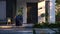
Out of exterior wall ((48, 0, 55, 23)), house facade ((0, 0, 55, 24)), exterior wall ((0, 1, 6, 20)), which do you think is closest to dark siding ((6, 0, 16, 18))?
house facade ((0, 0, 55, 24))

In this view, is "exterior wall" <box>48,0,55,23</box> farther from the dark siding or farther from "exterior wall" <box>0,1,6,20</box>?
"exterior wall" <box>0,1,6,20</box>

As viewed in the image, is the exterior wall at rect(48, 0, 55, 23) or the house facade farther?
the house facade

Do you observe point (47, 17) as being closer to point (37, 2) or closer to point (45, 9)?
point (45, 9)

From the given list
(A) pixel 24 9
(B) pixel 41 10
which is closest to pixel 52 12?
(B) pixel 41 10

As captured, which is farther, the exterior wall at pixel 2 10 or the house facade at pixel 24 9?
the exterior wall at pixel 2 10

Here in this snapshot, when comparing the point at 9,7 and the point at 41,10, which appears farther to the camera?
the point at 9,7


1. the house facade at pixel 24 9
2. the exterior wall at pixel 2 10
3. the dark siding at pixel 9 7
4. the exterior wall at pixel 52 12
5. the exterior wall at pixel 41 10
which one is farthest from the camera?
the dark siding at pixel 9 7

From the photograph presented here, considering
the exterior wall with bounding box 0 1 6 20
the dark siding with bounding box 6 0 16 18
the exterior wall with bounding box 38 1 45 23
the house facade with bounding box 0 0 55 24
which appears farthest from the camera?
the dark siding with bounding box 6 0 16 18

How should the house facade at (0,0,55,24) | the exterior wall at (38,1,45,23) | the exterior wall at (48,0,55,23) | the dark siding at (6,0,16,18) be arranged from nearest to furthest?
1. the exterior wall at (48,0,55,23)
2. the exterior wall at (38,1,45,23)
3. the house facade at (0,0,55,24)
4. the dark siding at (6,0,16,18)

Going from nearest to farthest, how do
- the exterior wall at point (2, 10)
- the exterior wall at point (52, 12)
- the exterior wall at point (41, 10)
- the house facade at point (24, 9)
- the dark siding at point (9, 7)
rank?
the exterior wall at point (52, 12) → the exterior wall at point (41, 10) → the house facade at point (24, 9) → the exterior wall at point (2, 10) → the dark siding at point (9, 7)

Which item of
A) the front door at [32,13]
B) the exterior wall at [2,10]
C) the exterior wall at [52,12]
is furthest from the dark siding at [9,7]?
the exterior wall at [52,12]

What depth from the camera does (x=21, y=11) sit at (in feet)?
82.9

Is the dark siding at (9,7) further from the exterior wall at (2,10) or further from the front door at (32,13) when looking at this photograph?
the front door at (32,13)

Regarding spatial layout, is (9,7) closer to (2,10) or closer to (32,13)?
(2,10)
